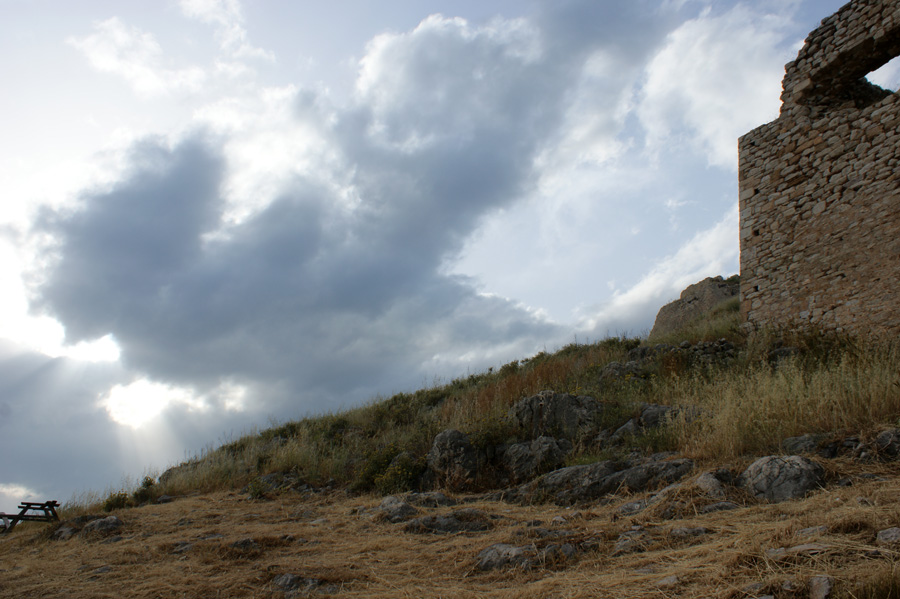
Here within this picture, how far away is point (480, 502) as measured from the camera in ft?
21.7

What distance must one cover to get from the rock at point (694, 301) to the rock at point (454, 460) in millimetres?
15048

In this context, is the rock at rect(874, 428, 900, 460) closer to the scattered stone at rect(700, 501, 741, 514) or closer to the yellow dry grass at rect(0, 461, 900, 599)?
the yellow dry grass at rect(0, 461, 900, 599)

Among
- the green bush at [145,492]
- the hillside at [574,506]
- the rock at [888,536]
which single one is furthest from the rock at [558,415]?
the green bush at [145,492]

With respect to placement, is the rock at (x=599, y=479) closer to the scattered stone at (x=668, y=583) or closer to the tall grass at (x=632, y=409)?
the tall grass at (x=632, y=409)

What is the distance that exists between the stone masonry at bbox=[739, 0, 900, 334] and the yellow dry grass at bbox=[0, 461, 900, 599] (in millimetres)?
6739

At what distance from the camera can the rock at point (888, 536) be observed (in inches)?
109

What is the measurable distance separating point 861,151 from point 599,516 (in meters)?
9.67

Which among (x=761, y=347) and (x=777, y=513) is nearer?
(x=777, y=513)

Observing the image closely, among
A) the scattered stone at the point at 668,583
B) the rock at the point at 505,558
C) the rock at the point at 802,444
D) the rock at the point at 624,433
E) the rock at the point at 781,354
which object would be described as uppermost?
the rock at the point at 781,354

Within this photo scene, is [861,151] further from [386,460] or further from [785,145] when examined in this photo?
[386,460]

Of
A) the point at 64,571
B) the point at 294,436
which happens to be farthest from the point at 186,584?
the point at 294,436

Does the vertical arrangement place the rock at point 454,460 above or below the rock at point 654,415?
below

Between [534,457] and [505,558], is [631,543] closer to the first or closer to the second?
[505,558]

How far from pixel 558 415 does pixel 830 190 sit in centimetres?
751
